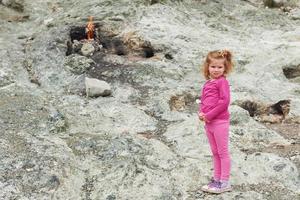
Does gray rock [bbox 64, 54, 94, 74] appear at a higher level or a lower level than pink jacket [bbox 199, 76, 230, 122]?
lower

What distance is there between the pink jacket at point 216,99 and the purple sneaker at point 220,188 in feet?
3.19

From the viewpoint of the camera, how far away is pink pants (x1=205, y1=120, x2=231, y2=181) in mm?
7344

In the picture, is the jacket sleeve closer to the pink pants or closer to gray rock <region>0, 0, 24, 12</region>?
the pink pants

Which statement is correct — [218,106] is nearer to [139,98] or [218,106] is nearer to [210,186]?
[210,186]

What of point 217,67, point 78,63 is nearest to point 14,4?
point 78,63

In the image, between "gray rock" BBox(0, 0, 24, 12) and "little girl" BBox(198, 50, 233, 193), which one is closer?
"little girl" BBox(198, 50, 233, 193)

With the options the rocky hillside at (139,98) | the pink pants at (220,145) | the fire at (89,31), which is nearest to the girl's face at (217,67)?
the pink pants at (220,145)

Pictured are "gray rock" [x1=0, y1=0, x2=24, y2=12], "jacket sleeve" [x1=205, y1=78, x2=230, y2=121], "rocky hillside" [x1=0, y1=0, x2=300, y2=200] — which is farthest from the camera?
"gray rock" [x1=0, y1=0, x2=24, y2=12]

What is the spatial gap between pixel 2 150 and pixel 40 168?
0.78 meters

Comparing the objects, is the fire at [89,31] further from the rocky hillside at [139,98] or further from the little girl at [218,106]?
the little girl at [218,106]

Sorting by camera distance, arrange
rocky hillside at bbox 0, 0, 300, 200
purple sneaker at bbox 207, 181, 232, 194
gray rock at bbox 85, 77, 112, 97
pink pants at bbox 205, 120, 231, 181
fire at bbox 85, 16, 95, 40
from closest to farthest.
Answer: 1. pink pants at bbox 205, 120, 231, 181
2. purple sneaker at bbox 207, 181, 232, 194
3. rocky hillside at bbox 0, 0, 300, 200
4. gray rock at bbox 85, 77, 112, 97
5. fire at bbox 85, 16, 95, 40

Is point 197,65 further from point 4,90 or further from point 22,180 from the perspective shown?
point 22,180

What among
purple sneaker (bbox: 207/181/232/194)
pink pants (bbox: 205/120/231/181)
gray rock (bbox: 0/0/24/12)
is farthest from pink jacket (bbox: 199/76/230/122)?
gray rock (bbox: 0/0/24/12)

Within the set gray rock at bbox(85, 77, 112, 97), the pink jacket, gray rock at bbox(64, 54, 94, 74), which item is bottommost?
gray rock at bbox(64, 54, 94, 74)
